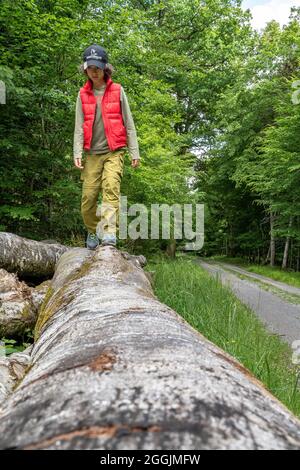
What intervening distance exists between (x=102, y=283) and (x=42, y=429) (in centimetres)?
159

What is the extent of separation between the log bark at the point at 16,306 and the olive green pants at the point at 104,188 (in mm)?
948

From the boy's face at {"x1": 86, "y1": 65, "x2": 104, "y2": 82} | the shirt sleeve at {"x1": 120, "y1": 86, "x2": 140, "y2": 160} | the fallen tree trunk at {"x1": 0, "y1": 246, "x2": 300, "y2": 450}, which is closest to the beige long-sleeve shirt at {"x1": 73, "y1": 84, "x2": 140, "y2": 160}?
the shirt sleeve at {"x1": 120, "y1": 86, "x2": 140, "y2": 160}

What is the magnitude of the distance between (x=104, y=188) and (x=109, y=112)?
2.40 ft

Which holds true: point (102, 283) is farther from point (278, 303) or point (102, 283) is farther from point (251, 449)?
point (278, 303)

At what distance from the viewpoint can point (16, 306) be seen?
3885 mm

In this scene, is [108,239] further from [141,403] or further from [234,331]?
[141,403]

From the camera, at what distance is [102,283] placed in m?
2.23

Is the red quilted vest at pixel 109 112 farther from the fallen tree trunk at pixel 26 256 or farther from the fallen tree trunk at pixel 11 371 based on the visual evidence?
the fallen tree trunk at pixel 11 371

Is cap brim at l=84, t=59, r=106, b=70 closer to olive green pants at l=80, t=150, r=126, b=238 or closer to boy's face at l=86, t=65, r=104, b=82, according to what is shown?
boy's face at l=86, t=65, r=104, b=82

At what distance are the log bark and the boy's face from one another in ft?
7.25

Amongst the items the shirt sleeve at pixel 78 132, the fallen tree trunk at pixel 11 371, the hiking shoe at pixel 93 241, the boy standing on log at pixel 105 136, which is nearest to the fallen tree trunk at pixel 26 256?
the hiking shoe at pixel 93 241

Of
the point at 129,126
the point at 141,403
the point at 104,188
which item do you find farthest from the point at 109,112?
the point at 141,403

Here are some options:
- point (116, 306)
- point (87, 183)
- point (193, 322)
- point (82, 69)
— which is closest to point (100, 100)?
point (82, 69)

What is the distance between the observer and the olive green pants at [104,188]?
379 cm
